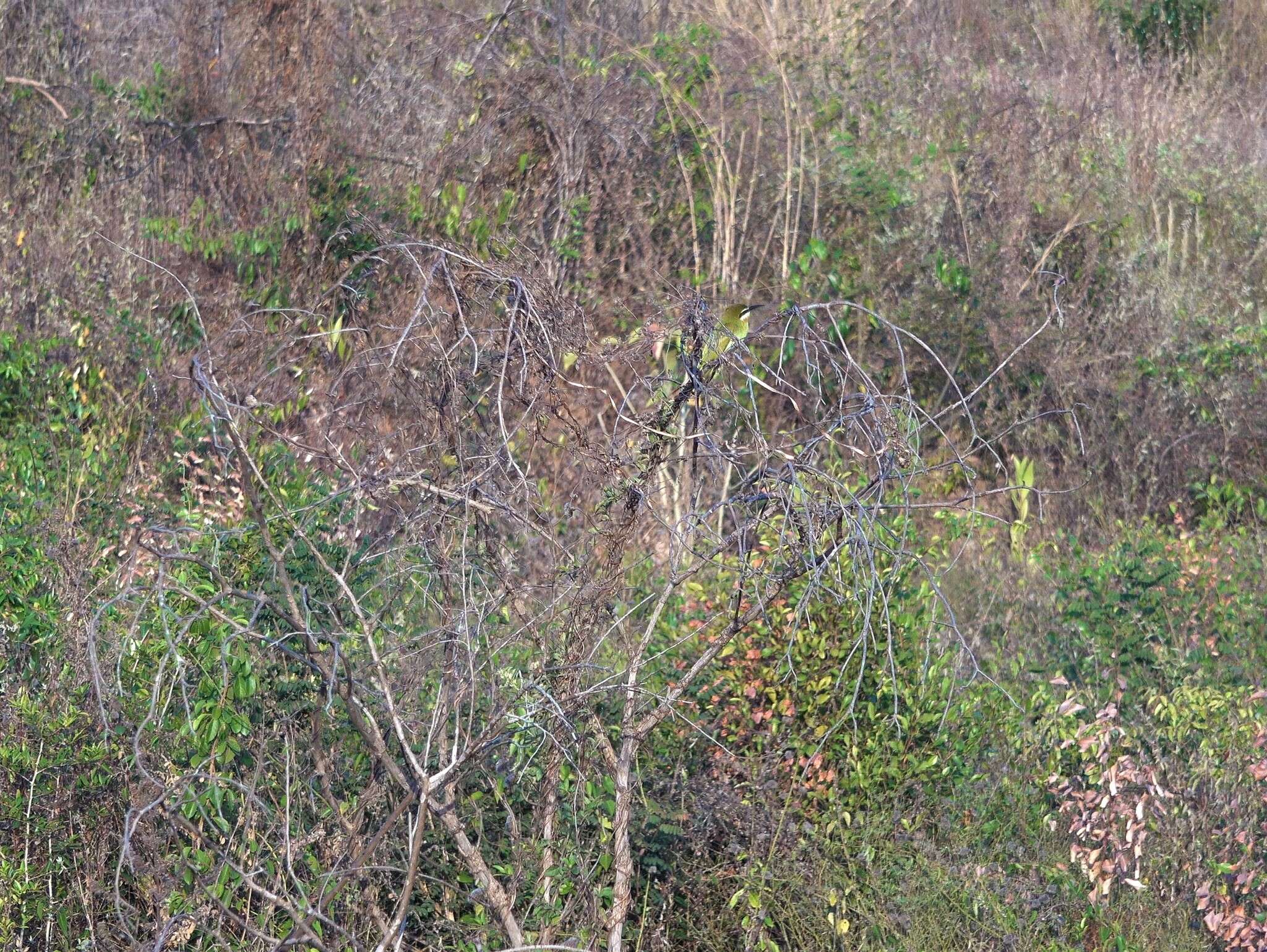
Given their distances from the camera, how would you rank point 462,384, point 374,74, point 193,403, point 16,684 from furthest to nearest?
point 374,74 → point 193,403 → point 16,684 → point 462,384

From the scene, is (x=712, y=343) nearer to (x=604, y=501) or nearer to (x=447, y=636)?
(x=604, y=501)

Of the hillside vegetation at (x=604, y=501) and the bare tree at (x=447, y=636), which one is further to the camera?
the hillside vegetation at (x=604, y=501)

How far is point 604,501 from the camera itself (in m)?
3.08

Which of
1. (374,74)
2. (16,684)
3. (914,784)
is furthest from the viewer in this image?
(374,74)

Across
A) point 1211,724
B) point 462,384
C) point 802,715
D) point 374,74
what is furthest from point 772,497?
point 374,74

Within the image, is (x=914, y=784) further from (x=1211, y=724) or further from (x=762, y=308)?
(x=762, y=308)

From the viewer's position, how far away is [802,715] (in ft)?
13.0

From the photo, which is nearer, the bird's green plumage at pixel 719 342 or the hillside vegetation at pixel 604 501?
the bird's green plumage at pixel 719 342

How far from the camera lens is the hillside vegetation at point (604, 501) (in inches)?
120

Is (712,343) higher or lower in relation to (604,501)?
higher

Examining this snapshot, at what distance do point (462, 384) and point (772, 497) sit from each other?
787mm

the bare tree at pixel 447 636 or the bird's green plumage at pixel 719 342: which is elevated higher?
the bird's green plumage at pixel 719 342

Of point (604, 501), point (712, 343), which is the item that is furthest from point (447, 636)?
point (712, 343)

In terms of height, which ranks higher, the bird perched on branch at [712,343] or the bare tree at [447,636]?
the bird perched on branch at [712,343]
